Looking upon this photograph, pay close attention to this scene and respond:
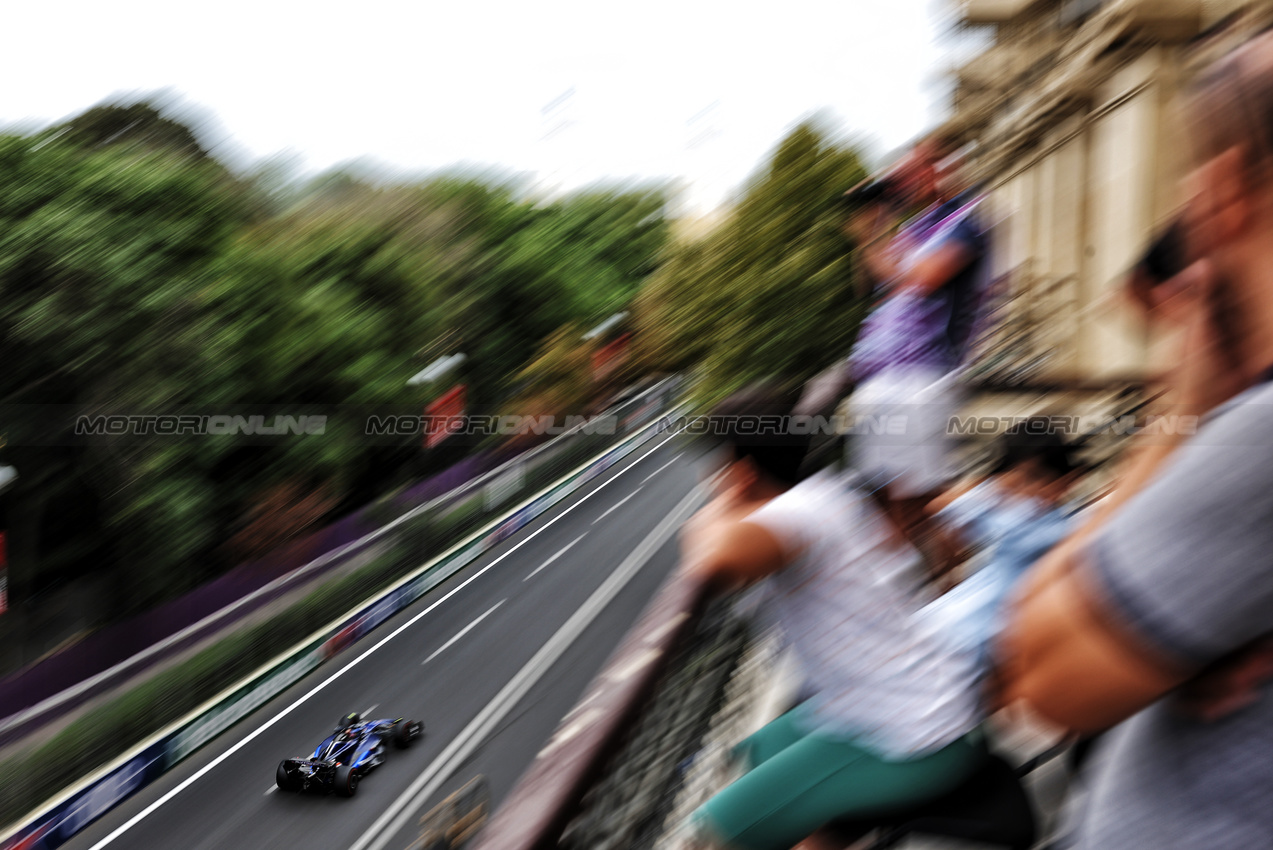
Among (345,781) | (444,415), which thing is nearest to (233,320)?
(345,781)

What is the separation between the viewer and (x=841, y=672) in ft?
5.08

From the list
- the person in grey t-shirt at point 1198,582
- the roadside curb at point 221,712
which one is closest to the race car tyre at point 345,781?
the roadside curb at point 221,712

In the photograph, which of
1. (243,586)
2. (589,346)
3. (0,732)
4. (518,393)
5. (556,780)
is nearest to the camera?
(556,780)

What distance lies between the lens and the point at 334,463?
62.7 ft

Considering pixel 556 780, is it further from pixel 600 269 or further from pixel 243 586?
pixel 600 269

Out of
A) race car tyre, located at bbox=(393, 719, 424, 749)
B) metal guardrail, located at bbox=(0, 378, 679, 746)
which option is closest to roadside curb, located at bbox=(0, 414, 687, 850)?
metal guardrail, located at bbox=(0, 378, 679, 746)

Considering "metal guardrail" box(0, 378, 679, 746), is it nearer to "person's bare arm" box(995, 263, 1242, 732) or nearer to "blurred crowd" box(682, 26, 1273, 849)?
"blurred crowd" box(682, 26, 1273, 849)

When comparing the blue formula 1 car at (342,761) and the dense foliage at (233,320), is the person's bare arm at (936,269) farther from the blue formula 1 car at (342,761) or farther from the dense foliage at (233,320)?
the blue formula 1 car at (342,761)

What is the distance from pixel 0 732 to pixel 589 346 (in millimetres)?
16055

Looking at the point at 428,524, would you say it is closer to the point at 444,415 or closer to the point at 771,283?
the point at 444,415

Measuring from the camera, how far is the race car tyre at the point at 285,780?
12.9m

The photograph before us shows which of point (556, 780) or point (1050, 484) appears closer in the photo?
point (556, 780)

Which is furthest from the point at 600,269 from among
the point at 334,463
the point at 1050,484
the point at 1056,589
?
the point at 1056,589

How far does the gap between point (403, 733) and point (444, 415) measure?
31.0 ft
